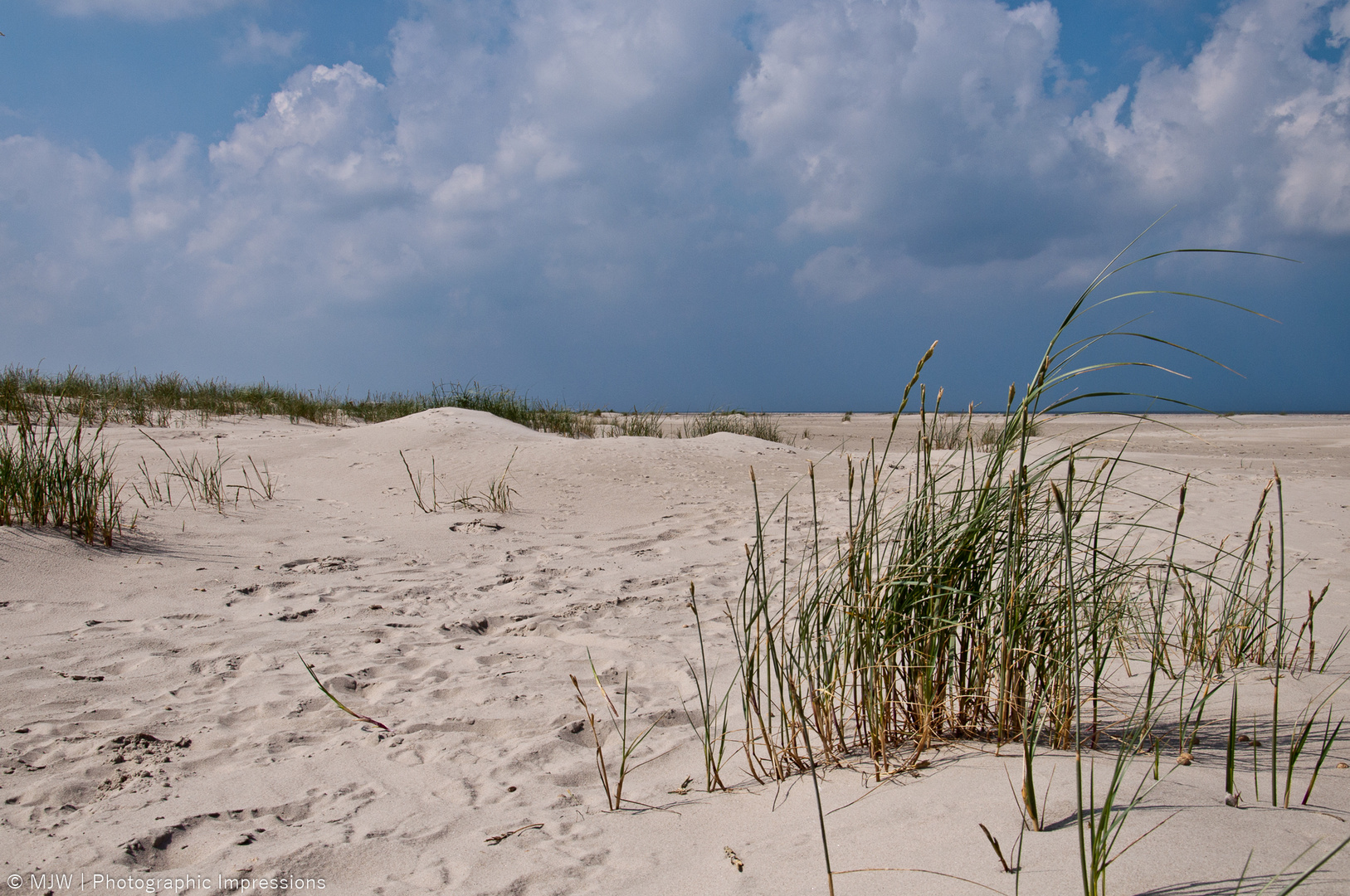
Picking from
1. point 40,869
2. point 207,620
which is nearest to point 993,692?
point 40,869

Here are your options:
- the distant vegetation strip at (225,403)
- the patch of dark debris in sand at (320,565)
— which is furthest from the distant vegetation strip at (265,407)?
the patch of dark debris in sand at (320,565)

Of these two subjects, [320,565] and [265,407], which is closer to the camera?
[320,565]

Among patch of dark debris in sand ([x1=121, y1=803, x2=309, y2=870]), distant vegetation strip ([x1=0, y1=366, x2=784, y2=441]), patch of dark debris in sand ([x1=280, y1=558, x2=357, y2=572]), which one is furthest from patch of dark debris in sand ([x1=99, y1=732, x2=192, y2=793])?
distant vegetation strip ([x1=0, y1=366, x2=784, y2=441])

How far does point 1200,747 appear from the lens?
67.2 inches

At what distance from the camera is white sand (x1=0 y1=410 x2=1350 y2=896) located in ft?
4.46

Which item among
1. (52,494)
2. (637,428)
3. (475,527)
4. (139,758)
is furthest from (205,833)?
(637,428)

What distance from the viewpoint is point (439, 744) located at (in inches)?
86.4

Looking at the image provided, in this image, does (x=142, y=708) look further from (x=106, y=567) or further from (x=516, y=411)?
(x=516, y=411)

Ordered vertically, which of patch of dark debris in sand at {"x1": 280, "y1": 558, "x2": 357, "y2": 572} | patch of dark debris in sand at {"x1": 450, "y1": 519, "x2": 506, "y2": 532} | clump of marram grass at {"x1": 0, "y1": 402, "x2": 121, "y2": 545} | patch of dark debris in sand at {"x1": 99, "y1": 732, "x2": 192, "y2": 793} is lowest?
patch of dark debris in sand at {"x1": 99, "y1": 732, "x2": 192, "y2": 793}

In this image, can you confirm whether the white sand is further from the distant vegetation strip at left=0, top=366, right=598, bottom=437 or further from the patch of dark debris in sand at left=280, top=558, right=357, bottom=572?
the distant vegetation strip at left=0, top=366, right=598, bottom=437

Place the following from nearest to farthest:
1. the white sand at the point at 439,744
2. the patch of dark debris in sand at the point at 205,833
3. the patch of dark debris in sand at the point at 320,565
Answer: the white sand at the point at 439,744, the patch of dark debris in sand at the point at 205,833, the patch of dark debris in sand at the point at 320,565

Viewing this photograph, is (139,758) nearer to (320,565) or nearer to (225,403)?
(320,565)

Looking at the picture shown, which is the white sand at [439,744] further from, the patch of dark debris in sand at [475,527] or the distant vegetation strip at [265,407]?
the distant vegetation strip at [265,407]

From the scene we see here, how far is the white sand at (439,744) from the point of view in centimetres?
136
